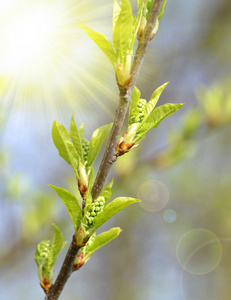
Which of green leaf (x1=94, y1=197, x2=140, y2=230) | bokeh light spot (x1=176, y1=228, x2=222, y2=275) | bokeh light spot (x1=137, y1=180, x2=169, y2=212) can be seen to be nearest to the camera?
green leaf (x1=94, y1=197, x2=140, y2=230)

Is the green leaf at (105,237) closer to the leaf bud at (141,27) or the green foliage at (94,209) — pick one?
the green foliage at (94,209)

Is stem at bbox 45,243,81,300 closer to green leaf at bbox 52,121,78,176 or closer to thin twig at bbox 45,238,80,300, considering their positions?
thin twig at bbox 45,238,80,300

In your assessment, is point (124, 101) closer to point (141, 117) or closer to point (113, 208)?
point (141, 117)

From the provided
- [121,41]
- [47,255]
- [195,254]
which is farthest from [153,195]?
[121,41]

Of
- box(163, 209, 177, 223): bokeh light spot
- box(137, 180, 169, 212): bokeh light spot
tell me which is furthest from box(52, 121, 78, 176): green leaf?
box(163, 209, 177, 223): bokeh light spot

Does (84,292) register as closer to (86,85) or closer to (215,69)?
(86,85)

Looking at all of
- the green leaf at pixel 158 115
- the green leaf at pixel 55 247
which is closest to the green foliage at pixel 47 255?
the green leaf at pixel 55 247
